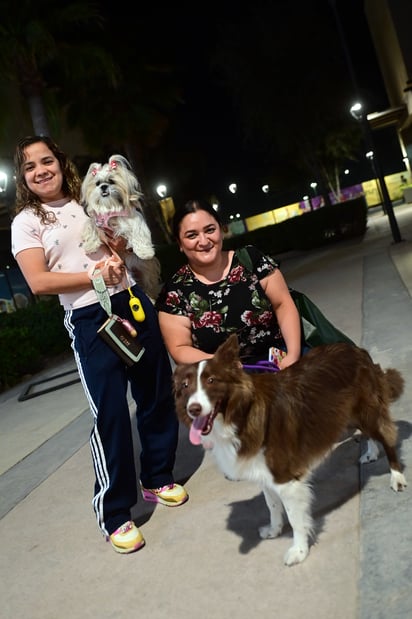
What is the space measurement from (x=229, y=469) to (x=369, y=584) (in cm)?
82

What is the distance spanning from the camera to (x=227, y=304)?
12.4 ft

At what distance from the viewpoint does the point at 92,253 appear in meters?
3.55

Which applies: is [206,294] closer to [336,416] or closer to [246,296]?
[246,296]

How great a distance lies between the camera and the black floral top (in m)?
3.78

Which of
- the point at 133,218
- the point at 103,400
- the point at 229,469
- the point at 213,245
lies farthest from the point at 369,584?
the point at 133,218

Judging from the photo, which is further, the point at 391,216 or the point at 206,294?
the point at 391,216

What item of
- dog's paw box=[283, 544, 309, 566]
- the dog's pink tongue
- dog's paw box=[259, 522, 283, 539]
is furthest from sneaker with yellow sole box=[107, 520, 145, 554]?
the dog's pink tongue

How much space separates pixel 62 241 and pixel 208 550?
1988mm

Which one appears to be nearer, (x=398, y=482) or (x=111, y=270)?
(x=398, y=482)

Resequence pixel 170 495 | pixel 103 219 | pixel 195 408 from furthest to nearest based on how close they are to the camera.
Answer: pixel 170 495, pixel 103 219, pixel 195 408

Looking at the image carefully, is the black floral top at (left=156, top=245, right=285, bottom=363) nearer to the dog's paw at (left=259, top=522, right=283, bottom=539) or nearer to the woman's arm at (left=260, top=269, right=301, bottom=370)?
the woman's arm at (left=260, top=269, right=301, bottom=370)

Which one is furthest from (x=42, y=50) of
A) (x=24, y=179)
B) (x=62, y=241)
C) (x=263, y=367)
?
(x=263, y=367)

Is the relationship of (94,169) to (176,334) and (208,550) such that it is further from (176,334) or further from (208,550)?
(208,550)

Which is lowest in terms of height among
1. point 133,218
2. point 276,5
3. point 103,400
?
point 103,400
